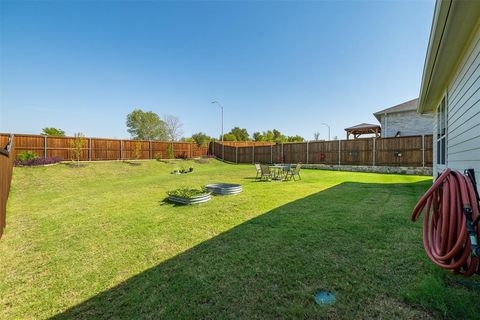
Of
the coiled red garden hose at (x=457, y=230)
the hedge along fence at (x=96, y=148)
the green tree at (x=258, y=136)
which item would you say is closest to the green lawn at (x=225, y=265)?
the coiled red garden hose at (x=457, y=230)

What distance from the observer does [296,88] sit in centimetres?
1805

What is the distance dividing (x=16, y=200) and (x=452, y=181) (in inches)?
427

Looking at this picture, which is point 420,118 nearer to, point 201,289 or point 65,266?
point 201,289

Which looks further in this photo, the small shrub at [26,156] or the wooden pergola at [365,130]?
the wooden pergola at [365,130]

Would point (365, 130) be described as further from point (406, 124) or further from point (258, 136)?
point (258, 136)

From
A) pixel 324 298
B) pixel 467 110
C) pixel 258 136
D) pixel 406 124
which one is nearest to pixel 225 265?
pixel 324 298

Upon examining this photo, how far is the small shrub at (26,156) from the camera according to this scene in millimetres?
13180

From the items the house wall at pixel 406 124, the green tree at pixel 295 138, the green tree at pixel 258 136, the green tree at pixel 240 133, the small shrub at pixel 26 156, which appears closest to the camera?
the small shrub at pixel 26 156

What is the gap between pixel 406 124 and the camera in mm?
16125

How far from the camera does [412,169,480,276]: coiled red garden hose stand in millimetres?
1655

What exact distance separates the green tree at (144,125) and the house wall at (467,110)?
143 feet

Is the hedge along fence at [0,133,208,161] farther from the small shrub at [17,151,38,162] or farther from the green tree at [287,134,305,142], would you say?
the green tree at [287,134,305,142]

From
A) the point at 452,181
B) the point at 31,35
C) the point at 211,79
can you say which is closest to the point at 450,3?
the point at 452,181

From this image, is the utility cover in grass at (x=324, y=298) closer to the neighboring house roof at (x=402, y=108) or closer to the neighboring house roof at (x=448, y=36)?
the neighboring house roof at (x=448, y=36)
